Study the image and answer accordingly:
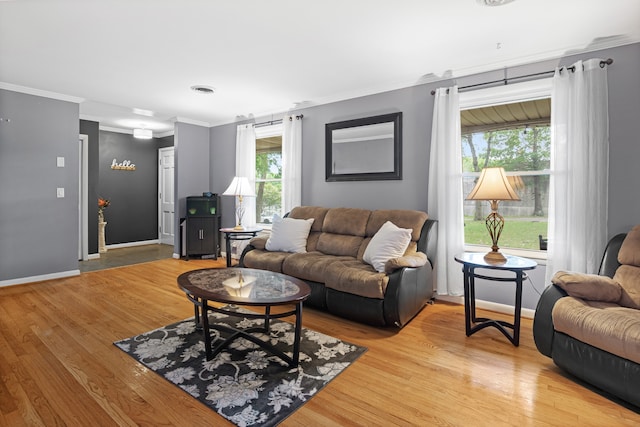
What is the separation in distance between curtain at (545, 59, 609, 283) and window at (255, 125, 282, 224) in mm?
3532

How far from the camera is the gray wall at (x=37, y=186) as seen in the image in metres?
4.05

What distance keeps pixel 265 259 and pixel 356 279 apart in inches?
46.0

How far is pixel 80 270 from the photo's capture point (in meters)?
4.95

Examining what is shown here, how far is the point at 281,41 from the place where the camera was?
287 cm

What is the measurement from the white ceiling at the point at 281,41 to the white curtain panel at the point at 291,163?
0.59 metres

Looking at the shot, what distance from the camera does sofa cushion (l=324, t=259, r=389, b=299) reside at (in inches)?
111

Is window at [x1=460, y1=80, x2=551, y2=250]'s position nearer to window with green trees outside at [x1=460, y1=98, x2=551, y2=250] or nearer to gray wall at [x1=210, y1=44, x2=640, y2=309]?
window with green trees outside at [x1=460, y1=98, x2=551, y2=250]

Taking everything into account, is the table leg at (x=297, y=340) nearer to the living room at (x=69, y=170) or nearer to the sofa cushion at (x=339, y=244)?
the living room at (x=69, y=170)

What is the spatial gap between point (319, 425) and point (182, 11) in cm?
271

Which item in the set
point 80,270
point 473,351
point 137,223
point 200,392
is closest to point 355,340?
point 473,351

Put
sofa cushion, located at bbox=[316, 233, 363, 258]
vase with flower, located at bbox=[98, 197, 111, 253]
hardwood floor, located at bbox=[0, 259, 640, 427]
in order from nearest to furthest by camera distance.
→ hardwood floor, located at bbox=[0, 259, 640, 427] < sofa cushion, located at bbox=[316, 233, 363, 258] < vase with flower, located at bbox=[98, 197, 111, 253]

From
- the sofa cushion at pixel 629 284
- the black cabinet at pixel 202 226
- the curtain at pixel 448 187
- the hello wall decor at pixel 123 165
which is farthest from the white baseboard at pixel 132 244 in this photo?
the sofa cushion at pixel 629 284

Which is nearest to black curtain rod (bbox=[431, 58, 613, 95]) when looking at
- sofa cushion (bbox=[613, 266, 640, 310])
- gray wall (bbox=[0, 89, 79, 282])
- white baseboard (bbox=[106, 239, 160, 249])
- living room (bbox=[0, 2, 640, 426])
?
living room (bbox=[0, 2, 640, 426])

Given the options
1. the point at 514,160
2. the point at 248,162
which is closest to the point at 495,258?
the point at 514,160
